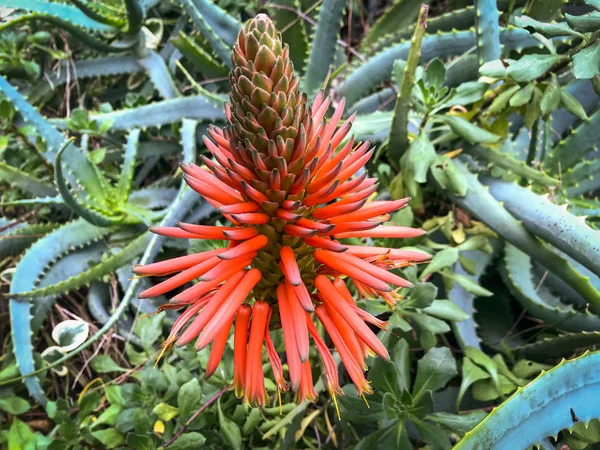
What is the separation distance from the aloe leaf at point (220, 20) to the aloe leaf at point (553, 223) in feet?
2.82

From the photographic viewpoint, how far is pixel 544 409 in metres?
0.60

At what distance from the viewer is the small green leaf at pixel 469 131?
2.91 feet

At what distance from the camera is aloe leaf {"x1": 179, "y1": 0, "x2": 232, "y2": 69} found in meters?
1.14

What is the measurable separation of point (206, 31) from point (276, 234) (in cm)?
82

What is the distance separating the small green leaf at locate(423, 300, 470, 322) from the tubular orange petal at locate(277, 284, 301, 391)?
338mm

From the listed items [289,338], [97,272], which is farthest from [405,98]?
[97,272]

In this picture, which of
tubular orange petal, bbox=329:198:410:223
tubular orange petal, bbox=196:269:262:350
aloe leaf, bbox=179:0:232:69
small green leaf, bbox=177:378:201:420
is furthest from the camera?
aloe leaf, bbox=179:0:232:69

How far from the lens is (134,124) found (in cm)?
125

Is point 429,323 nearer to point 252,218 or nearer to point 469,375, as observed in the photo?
point 469,375

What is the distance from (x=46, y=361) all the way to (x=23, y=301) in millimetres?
148

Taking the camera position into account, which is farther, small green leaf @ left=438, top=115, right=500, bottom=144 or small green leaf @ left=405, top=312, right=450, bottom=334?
small green leaf @ left=438, top=115, right=500, bottom=144

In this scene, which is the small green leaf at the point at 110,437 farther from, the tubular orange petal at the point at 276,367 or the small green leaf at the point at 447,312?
the small green leaf at the point at 447,312

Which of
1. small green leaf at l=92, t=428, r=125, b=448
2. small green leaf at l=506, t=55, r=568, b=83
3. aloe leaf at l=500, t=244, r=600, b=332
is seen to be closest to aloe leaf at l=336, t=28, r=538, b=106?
small green leaf at l=506, t=55, r=568, b=83

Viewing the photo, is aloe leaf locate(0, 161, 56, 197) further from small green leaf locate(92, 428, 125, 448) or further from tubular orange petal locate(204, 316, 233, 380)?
tubular orange petal locate(204, 316, 233, 380)
